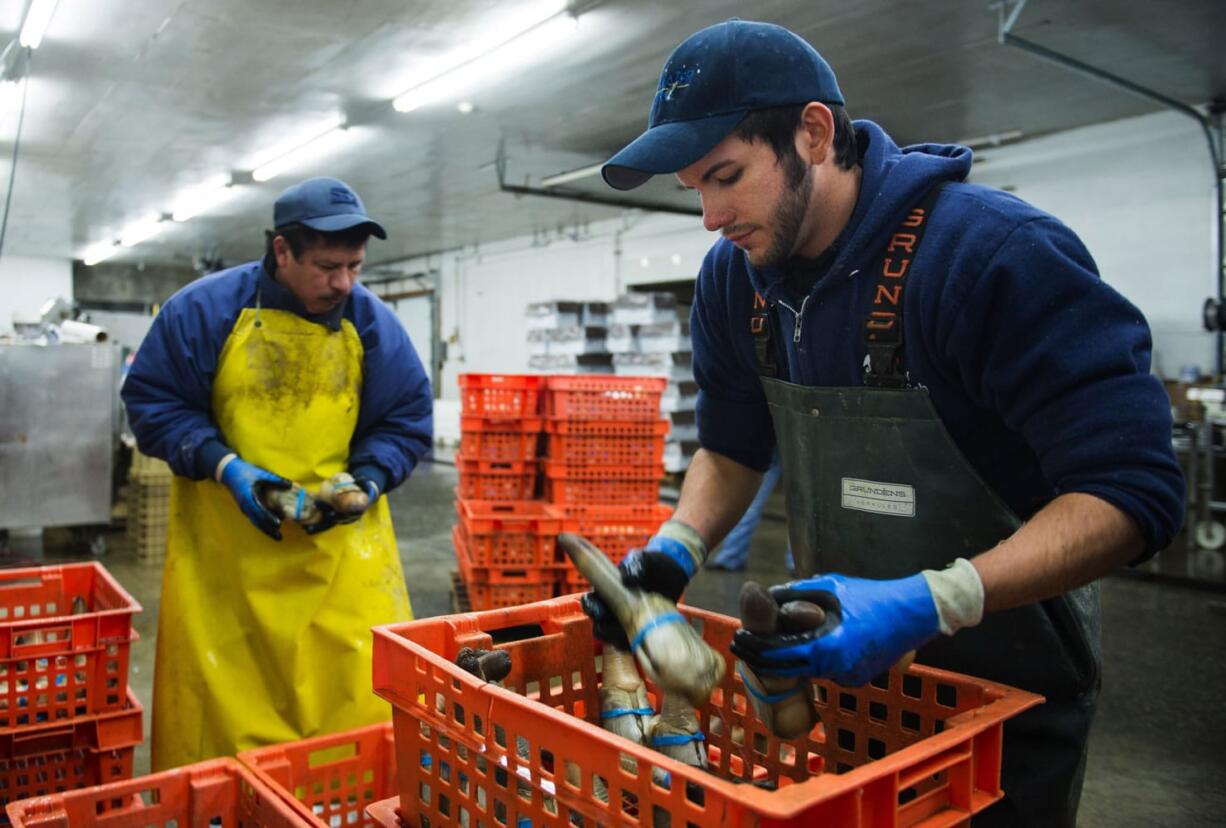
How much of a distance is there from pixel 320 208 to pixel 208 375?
1.94ft

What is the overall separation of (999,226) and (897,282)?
163mm

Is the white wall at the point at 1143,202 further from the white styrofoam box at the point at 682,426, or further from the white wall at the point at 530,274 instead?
the white wall at the point at 530,274

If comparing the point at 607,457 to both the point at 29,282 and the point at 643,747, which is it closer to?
the point at 643,747

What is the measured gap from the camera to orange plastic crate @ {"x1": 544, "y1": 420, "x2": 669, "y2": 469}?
16.7ft

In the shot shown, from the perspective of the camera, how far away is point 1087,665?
1.40 meters

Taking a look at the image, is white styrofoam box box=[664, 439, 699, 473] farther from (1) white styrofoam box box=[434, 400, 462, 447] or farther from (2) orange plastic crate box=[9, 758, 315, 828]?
(2) orange plastic crate box=[9, 758, 315, 828]

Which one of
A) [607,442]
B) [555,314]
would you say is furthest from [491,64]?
[555,314]

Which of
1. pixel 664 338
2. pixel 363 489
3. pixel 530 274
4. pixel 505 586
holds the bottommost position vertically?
pixel 505 586

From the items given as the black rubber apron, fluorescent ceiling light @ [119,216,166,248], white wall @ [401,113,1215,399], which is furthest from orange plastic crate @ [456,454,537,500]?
fluorescent ceiling light @ [119,216,166,248]

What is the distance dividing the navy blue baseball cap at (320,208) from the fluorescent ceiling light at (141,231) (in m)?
13.9

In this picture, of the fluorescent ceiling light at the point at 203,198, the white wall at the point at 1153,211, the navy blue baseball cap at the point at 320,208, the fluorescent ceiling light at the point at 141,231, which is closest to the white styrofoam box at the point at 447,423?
the fluorescent ceiling light at the point at 203,198

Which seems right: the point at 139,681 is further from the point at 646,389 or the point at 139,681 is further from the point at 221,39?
the point at 221,39

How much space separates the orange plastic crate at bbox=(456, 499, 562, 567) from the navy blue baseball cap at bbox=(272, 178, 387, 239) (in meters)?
2.54

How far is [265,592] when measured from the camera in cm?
256
